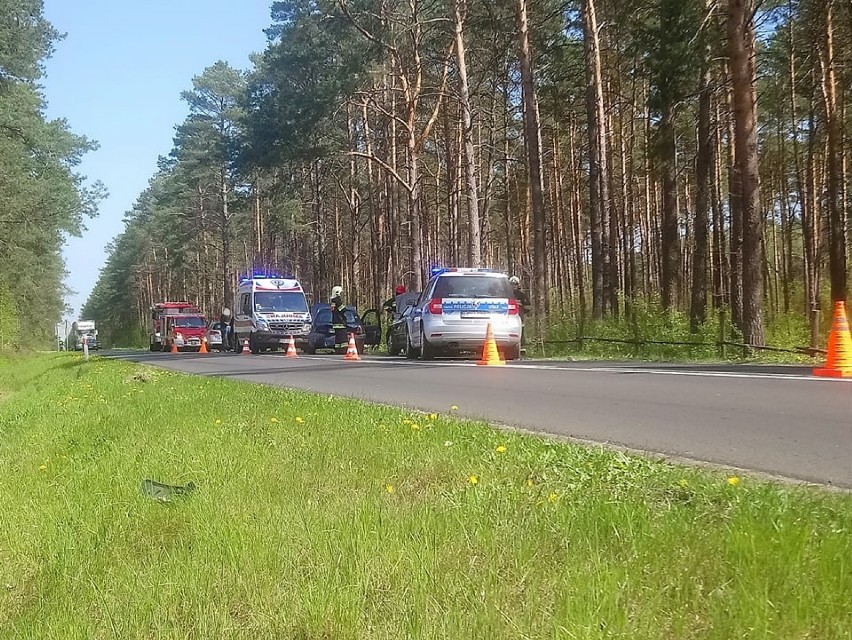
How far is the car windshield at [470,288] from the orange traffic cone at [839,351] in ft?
29.3

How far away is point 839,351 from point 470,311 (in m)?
9.26

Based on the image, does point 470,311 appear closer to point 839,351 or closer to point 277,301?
point 839,351

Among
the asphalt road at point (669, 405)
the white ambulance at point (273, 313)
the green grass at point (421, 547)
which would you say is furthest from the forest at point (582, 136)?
the green grass at point (421, 547)

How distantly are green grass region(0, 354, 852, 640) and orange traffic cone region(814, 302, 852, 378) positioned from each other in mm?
6183

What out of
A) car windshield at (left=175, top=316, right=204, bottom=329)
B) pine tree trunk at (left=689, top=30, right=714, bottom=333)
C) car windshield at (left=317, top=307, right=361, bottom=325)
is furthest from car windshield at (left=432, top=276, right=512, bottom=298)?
car windshield at (left=175, top=316, right=204, bottom=329)

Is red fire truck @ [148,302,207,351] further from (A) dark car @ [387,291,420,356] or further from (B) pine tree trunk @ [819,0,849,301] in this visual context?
(B) pine tree trunk @ [819,0,849,301]

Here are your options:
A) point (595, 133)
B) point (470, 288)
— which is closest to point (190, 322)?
point (595, 133)

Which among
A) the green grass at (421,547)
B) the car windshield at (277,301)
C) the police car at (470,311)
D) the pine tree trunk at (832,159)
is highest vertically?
the pine tree trunk at (832,159)

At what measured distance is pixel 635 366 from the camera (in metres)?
14.8

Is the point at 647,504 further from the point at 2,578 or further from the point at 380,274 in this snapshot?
the point at 380,274

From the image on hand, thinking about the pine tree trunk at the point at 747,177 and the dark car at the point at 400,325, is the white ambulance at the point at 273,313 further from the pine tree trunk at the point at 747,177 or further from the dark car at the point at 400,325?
the pine tree trunk at the point at 747,177

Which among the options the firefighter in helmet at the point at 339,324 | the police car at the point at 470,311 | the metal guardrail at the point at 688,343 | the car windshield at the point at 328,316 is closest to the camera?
the metal guardrail at the point at 688,343

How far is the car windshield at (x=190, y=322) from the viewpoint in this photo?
52625 millimetres

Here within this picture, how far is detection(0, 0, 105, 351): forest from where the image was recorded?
31906mm
